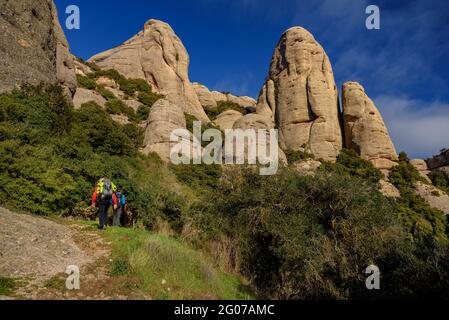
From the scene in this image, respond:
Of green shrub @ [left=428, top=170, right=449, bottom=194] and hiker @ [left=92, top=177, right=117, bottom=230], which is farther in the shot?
green shrub @ [left=428, top=170, right=449, bottom=194]

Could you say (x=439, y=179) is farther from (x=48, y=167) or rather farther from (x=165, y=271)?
(x=48, y=167)

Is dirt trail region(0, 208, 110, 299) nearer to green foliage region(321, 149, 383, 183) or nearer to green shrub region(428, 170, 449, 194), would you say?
green foliage region(321, 149, 383, 183)

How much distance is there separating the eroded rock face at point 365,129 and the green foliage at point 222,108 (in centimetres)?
1731

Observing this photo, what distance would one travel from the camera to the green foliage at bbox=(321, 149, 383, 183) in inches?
1334

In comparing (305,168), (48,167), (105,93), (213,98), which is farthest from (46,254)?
(213,98)

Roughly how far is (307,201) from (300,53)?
122 ft

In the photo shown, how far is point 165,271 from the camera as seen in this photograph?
22.2ft

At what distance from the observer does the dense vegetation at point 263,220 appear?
725 centimetres

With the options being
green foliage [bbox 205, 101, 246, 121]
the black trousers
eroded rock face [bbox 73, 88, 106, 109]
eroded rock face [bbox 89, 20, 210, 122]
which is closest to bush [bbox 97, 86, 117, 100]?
eroded rock face [bbox 73, 88, 106, 109]

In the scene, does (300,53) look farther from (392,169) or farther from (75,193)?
(75,193)

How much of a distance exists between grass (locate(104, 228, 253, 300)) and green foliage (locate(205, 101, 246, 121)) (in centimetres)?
4262

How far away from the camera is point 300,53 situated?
44.2 m
